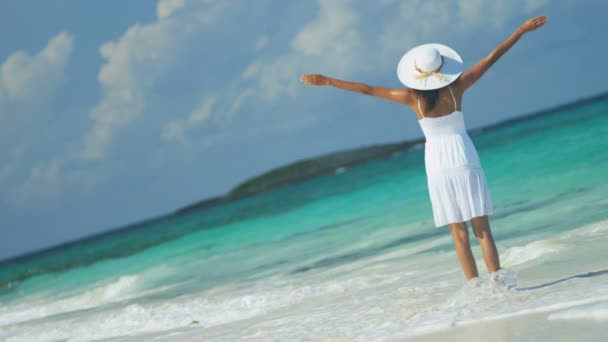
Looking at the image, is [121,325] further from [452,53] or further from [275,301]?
[452,53]

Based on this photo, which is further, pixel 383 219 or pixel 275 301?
pixel 383 219

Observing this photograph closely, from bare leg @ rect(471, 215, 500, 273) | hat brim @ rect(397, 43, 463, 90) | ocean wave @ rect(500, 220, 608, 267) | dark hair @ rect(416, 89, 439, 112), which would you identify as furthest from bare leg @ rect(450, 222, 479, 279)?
ocean wave @ rect(500, 220, 608, 267)

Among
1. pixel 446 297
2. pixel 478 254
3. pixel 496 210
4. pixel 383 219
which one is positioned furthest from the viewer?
pixel 383 219

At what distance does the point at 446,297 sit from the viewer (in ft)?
19.5

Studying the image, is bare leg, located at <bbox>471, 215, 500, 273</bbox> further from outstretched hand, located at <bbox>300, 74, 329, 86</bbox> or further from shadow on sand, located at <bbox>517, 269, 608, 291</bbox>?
outstretched hand, located at <bbox>300, 74, 329, 86</bbox>

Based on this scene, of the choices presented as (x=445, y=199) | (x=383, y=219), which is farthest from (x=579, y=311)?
(x=383, y=219)

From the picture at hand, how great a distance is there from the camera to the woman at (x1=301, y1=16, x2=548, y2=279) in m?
5.14

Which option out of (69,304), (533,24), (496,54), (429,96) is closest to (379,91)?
(429,96)

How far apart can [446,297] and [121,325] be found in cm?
411

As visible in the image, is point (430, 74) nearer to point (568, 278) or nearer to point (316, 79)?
point (316, 79)

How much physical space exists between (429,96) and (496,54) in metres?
0.51

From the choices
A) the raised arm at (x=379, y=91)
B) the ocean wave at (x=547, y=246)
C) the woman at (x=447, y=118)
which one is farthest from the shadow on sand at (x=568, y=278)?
the raised arm at (x=379, y=91)

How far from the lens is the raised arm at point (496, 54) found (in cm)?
513

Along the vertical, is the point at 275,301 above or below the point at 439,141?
below
